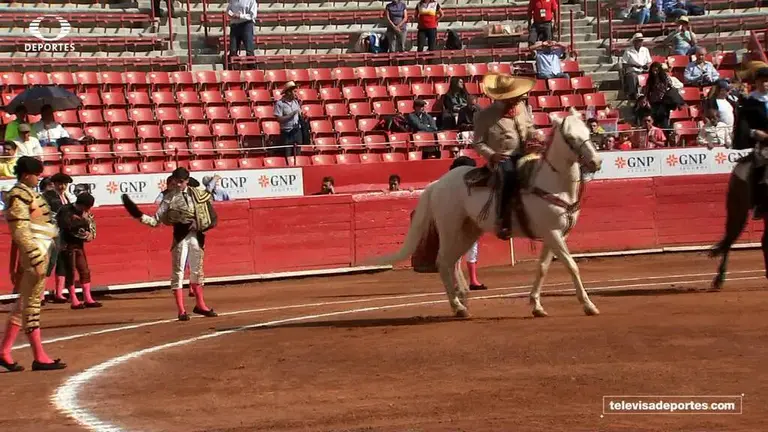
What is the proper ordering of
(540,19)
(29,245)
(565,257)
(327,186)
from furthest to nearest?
1. (540,19)
2. (327,186)
3. (565,257)
4. (29,245)

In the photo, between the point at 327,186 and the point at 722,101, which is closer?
A: the point at 327,186

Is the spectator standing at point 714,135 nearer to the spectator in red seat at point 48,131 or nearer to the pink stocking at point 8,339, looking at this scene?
the spectator in red seat at point 48,131

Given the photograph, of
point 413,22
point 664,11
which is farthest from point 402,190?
point 664,11

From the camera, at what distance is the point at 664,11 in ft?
110

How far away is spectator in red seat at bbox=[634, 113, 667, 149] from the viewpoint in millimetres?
26797

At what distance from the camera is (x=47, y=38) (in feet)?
97.5

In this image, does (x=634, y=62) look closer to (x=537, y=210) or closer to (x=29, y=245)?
(x=537, y=210)

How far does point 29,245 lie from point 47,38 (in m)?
18.2

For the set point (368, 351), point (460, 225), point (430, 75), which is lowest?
point (368, 351)

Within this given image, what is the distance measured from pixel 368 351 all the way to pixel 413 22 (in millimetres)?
20979

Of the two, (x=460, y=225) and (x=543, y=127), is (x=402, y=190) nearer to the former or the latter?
(x=543, y=127)

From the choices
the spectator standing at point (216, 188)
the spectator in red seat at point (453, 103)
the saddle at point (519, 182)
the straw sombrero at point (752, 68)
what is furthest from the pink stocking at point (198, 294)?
the spectator in red seat at point (453, 103)

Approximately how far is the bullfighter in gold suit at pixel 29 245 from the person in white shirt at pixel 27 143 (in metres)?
10.5

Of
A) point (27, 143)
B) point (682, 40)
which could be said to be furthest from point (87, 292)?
point (682, 40)
